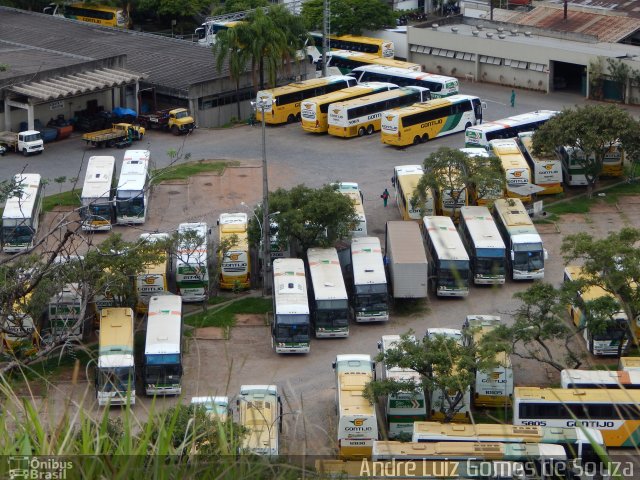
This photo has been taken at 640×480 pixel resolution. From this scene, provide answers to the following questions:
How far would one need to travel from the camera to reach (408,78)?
48.8 m

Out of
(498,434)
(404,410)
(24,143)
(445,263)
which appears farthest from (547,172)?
(24,143)

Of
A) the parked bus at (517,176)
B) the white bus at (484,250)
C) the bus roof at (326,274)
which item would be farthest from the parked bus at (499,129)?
the bus roof at (326,274)

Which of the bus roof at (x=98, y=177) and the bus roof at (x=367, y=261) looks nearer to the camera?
the bus roof at (x=367, y=261)

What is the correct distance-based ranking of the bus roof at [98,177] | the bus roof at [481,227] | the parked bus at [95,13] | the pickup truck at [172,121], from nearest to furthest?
1. the bus roof at [481,227]
2. the bus roof at [98,177]
3. the pickup truck at [172,121]
4. the parked bus at [95,13]

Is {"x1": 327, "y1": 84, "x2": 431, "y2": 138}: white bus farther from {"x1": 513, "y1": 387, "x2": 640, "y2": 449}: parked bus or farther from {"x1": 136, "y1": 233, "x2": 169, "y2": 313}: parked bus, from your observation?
{"x1": 513, "y1": 387, "x2": 640, "y2": 449}: parked bus

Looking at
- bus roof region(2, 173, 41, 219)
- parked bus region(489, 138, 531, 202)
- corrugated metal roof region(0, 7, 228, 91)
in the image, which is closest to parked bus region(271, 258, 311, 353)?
bus roof region(2, 173, 41, 219)

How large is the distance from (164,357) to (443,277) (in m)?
8.17

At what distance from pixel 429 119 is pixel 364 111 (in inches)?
99.2

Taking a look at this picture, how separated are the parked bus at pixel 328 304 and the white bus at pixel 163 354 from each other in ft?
11.1

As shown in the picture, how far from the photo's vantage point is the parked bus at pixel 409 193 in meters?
34.1

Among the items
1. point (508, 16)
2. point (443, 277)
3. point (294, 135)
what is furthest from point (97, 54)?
point (443, 277)

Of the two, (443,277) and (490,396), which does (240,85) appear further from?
(490,396)

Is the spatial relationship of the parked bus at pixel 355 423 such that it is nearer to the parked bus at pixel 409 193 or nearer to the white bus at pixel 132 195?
the parked bus at pixel 409 193

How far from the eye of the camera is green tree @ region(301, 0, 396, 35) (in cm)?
5728
